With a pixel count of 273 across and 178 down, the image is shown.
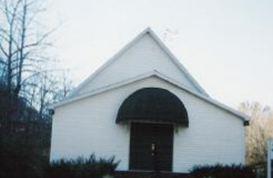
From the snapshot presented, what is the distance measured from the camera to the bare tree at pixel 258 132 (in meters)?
48.2

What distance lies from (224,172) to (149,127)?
4.33 metres

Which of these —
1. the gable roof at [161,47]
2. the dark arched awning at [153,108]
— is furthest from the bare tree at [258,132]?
the dark arched awning at [153,108]

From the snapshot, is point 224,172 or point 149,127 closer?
point 224,172

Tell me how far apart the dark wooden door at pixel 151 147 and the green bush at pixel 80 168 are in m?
2.18

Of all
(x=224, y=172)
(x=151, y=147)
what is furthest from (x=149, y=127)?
(x=224, y=172)

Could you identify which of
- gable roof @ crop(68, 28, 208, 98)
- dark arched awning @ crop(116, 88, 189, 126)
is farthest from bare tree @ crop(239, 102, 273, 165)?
dark arched awning @ crop(116, 88, 189, 126)

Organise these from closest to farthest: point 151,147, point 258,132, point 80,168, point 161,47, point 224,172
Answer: point 80,168 → point 224,172 → point 151,147 → point 161,47 → point 258,132

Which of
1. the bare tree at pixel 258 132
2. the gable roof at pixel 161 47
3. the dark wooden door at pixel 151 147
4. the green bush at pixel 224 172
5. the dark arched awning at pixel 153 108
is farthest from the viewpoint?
the bare tree at pixel 258 132

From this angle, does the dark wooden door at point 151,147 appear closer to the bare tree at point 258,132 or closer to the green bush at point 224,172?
the green bush at point 224,172

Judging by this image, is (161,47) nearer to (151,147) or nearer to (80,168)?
(151,147)

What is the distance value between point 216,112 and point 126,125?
14.8ft

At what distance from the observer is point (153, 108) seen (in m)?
23.2

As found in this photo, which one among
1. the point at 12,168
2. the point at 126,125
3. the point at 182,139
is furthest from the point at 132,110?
the point at 12,168

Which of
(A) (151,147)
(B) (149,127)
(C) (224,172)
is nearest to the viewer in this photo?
(C) (224,172)
